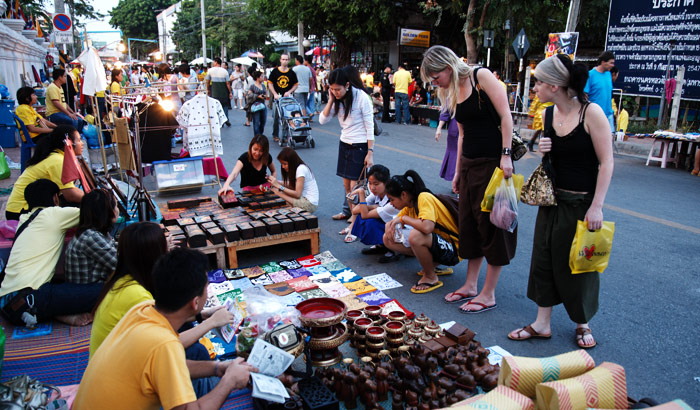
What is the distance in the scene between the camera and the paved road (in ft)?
10.9

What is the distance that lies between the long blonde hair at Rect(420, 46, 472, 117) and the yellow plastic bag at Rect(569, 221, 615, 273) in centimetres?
128

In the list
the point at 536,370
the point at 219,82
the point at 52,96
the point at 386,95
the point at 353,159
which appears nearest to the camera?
the point at 536,370

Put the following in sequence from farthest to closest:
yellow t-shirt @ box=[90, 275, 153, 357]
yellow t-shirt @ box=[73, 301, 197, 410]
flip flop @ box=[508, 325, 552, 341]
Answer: flip flop @ box=[508, 325, 552, 341] < yellow t-shirt @ box=[90, 275, 153, 357] < yellow t-shirt @ box=[73, 301, 197, 410]

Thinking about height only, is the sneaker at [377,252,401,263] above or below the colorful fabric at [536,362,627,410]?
below

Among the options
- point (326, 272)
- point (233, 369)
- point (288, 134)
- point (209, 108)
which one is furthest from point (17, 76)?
point (233, 369)

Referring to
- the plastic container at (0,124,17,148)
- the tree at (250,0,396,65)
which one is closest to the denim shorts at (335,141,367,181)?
the plastic container at (0,124,17,148)

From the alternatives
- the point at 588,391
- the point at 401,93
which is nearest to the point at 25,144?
the point at 588,391

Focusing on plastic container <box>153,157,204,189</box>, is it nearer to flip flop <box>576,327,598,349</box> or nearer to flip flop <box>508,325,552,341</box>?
flip flop <box>508,325,552,341</box>

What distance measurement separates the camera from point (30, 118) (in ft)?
27.2

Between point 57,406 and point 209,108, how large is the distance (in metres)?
5.65

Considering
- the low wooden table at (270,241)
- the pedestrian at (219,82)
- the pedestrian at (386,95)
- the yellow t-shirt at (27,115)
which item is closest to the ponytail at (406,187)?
the low wooden table at (270,241)

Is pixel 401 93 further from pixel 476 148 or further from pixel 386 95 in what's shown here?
pixel 476 148

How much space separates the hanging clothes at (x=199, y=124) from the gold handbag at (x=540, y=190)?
213 inches

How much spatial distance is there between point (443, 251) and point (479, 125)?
1197 millimetres
